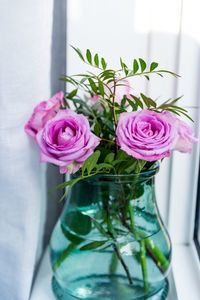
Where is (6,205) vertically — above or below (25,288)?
above

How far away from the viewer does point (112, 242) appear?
1.93 feet

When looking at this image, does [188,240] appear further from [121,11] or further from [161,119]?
[121,11]

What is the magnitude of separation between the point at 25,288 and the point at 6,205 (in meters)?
0.18

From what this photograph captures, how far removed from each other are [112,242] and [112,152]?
17 cm

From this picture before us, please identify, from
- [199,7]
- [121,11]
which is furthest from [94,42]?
[199,7]

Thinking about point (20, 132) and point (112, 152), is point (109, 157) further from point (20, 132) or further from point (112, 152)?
point (20, 132)

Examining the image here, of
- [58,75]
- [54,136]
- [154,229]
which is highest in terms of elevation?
[58,75]

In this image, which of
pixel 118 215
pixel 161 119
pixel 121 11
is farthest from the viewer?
pixel 121 11

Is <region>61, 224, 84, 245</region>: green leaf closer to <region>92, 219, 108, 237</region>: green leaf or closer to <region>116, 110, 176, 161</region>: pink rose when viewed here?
<region>92, 219, 108, 237</region>: green leaf

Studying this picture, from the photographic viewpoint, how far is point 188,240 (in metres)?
0.84

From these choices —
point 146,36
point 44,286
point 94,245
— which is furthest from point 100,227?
point 146,36

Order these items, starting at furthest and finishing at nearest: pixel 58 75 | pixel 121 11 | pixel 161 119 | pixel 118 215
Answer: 1. pixel 58 75
2. pixel 121 11
3. pixel 118 215
4. pixel 161 119

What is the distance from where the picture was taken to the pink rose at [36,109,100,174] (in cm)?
48

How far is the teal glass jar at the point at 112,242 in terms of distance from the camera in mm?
580
